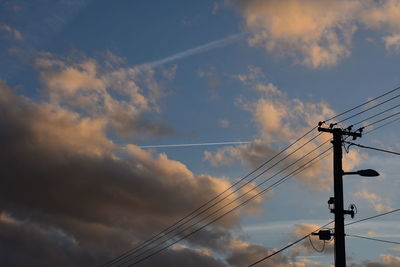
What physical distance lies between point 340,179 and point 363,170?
1710 millimetres

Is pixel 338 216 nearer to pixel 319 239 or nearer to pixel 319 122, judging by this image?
pixel 319 239

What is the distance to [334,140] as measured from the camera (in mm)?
32844

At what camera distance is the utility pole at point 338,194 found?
98.9ft

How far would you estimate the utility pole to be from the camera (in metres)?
30.2

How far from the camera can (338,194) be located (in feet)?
104

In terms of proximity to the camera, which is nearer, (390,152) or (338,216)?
(338,216)

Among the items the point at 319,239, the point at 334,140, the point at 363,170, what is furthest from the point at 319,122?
the point at 319,239

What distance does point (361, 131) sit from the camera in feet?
112

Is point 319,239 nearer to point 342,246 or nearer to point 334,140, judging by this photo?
point 342,246

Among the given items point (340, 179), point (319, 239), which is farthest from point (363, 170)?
point (319, 239)

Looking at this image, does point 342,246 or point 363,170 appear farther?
point 363,170

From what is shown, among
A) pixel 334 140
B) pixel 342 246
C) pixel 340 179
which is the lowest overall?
pixel 342 246

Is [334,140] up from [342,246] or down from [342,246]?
up

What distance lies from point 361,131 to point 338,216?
5405mm
